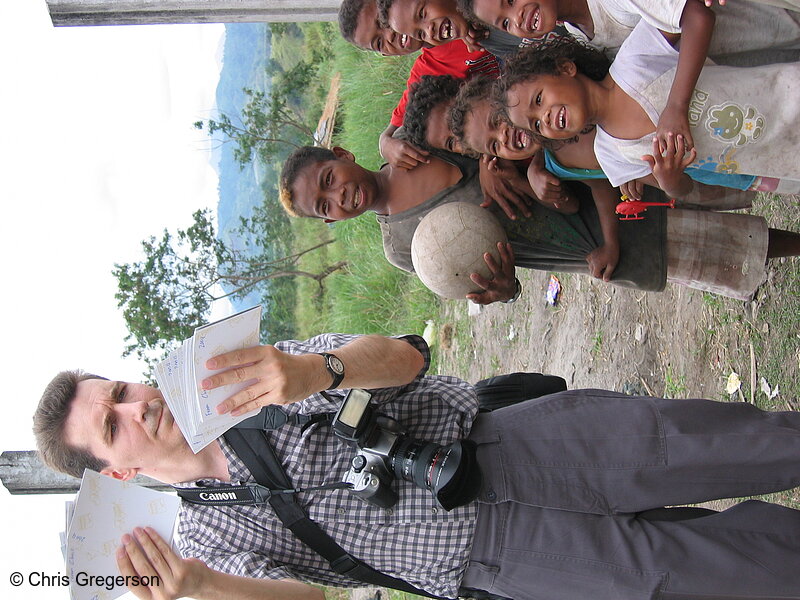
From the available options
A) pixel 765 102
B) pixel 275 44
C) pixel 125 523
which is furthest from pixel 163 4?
pixel 275 44

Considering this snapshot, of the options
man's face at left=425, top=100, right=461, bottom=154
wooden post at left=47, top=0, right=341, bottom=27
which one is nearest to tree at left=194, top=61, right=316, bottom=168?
wooden post at left=47, top=0, right=341, bottom=27

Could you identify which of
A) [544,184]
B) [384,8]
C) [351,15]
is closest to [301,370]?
[544,184]

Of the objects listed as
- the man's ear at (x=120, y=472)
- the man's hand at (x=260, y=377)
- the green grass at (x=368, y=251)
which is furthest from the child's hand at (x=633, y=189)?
the green grass at (x=368, y=251)

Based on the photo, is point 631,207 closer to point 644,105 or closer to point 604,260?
point 604,260

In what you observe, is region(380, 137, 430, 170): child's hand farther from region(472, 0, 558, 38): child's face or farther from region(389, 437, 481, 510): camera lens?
region(389, 437, 481, 510): camera lens

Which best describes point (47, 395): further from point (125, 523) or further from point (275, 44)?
point (275, 44)

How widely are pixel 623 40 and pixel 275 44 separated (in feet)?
51.3

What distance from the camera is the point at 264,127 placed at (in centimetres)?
1221

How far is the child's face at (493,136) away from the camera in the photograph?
282 centimetres

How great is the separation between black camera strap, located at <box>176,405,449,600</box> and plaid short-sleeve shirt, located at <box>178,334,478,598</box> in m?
0.03

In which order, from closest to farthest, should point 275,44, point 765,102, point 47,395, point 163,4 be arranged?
point 765,102, point 47,395, point 163,4, point 275,44

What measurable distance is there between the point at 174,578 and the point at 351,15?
2894 millimetres

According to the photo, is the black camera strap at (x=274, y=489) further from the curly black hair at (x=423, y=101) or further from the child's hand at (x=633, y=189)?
the child's hand at (x=633, y=189)

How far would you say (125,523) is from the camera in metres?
2.42
